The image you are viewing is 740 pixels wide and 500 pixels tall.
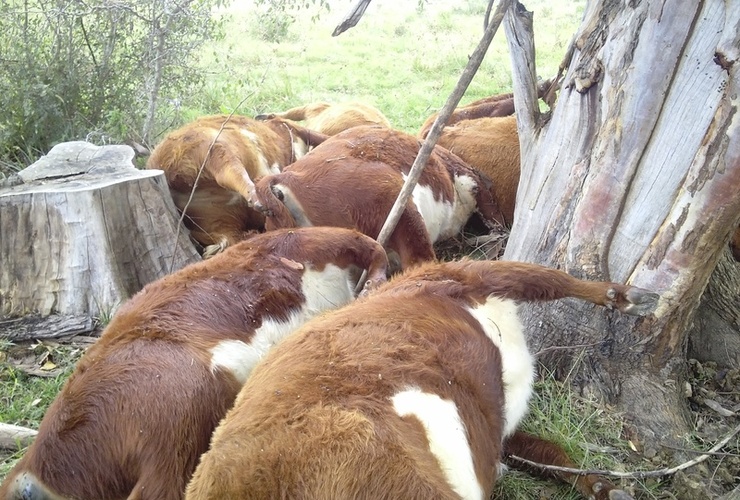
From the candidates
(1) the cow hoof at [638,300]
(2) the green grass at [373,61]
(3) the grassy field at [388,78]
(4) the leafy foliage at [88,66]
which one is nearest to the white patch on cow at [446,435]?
(3) the grassy field at [388,78]

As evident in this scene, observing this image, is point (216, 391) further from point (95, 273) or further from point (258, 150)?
point (258, 150)

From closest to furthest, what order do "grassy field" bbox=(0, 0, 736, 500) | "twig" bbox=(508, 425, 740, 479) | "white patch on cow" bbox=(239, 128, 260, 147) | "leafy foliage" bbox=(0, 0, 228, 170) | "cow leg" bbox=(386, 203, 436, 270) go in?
"twig" bbox=(508, 425, 740, 479) → "grassy field" bbox=(0, 0, 736, 500) → "cow leg" bbox=(386, 203, 436, 270) → "white patch on cow" bbox=(239, 128, 260, 147) → "leafy foliage" bbox=(0, 0, 228, 170)

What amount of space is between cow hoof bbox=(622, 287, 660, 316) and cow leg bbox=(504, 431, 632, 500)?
26.6 inches

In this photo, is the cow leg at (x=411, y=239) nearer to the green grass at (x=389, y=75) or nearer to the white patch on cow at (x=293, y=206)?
the white patch on cow at (x=293, y=206)

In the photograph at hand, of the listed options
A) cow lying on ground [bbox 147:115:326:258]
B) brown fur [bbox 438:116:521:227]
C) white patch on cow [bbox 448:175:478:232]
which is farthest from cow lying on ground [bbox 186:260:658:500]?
cow lying on ground [bbox 147:115:326:258]

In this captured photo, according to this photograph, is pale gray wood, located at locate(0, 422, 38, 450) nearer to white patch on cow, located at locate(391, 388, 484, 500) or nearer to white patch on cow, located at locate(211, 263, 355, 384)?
white patch on cow, located at locate(211, 263, 355, 384)

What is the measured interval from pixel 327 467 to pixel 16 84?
5048 mm

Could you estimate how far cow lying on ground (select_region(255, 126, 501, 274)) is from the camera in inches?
154

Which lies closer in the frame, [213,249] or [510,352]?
[510,352]

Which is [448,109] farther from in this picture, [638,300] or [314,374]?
[314,374]

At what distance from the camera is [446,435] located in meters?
2.05

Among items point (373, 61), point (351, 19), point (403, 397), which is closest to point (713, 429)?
point (403, 397)

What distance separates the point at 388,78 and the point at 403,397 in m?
8.69

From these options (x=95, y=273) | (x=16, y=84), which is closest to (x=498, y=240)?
(x=95, y=273)
